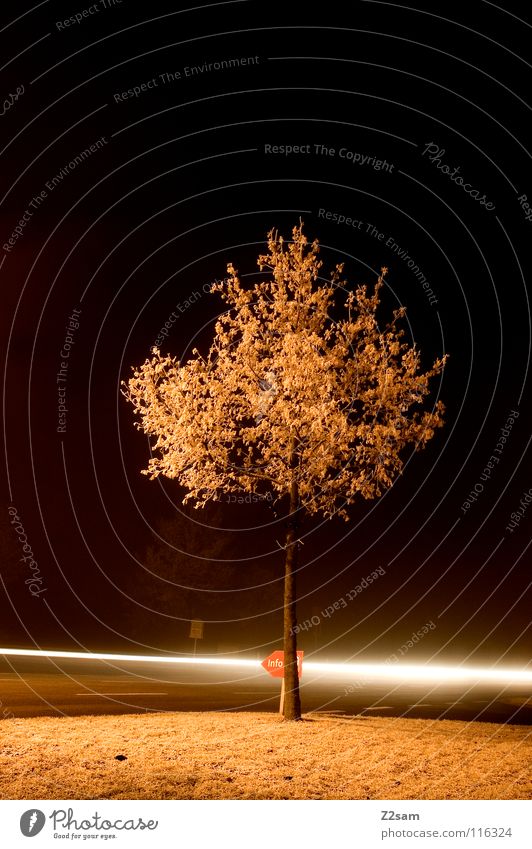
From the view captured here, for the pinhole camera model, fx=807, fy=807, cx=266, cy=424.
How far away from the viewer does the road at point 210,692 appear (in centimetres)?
1694

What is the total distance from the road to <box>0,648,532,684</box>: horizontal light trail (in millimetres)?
1911

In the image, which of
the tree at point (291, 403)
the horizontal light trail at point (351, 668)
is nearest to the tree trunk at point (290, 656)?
the tree at point (291, 403)

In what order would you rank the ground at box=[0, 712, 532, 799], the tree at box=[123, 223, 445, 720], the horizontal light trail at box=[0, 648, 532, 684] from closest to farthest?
1. the ground at box=[0, 712, 532, 799]
2. the tree at box=[123, 223, 445, 720]
3. the horizontal light trail at box=[0, 648, 532, 684]

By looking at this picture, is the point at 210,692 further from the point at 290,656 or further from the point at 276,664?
the point at 290,656

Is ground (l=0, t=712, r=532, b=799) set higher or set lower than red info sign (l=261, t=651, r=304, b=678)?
lower

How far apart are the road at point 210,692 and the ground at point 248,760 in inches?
114

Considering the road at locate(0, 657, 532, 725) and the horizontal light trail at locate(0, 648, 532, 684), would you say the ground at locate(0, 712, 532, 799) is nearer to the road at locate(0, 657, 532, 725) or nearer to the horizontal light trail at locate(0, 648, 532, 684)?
the road at locate(0, 657, 532, 725)

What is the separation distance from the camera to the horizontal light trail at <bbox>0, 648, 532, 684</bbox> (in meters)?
34.1

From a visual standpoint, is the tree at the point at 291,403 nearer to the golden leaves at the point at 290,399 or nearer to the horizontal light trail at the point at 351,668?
the golden leaves at the point at 290,399

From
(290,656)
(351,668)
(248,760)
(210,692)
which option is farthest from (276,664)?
(351,668)

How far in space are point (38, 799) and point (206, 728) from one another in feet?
19.3

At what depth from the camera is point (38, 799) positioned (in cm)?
749

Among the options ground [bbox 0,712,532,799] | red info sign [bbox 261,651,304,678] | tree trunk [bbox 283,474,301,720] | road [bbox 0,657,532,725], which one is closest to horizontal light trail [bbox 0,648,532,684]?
road [bbox 0,657,532,725]
